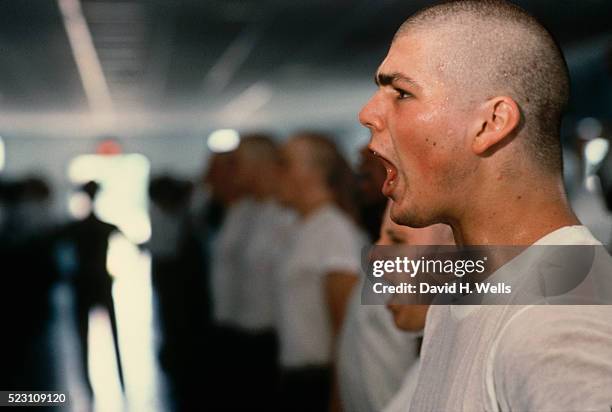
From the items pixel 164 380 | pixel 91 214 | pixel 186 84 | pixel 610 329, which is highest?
pixel 186 84

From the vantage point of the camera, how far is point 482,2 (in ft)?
2.57

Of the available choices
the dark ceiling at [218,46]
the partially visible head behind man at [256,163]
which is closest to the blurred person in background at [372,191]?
the dark ceiling at [218,46]

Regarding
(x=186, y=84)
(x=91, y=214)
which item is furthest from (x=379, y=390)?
(x=186, y=84)

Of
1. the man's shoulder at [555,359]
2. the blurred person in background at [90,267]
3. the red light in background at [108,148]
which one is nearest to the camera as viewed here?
the man's shoulder at [555,359]

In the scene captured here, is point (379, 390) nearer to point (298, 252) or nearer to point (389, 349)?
point (389, 349)

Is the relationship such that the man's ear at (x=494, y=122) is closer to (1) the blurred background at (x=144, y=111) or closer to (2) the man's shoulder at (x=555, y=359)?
(2) the man's shoulder at (x=555, y=359)

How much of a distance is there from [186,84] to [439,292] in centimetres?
857

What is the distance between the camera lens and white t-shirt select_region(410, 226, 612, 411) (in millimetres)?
618

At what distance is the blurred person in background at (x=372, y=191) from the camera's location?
5.95ft

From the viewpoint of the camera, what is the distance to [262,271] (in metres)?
3.16

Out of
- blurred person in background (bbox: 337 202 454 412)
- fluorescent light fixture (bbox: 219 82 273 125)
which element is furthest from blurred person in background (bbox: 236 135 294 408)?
fluorescent light fixture (bbox: 219 82 273 125)

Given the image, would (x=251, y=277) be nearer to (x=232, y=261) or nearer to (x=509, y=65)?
(x=232, y=261)

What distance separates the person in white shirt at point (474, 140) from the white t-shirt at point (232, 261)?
8.11 ft

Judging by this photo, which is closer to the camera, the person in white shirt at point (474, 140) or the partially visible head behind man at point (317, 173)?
the person in white shirt at point (474, 140)
